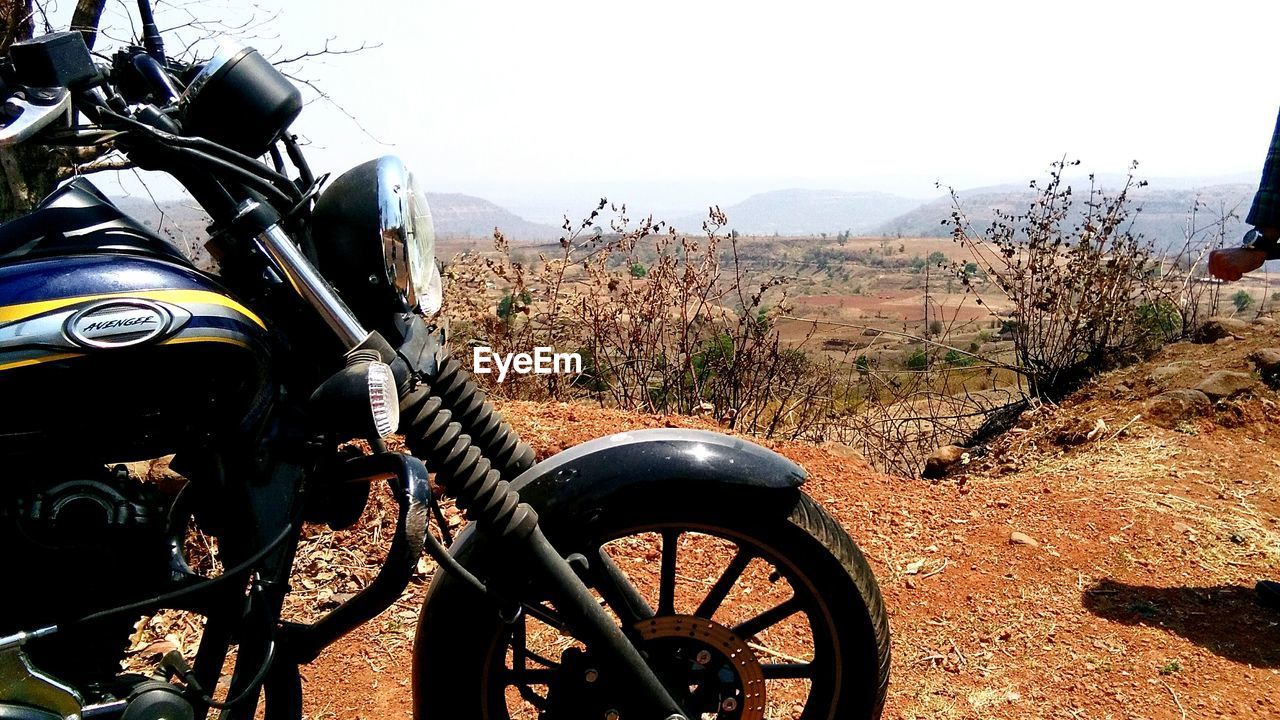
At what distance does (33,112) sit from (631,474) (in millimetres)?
1303

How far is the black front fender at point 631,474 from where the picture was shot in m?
1.86

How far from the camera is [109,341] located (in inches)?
57.0

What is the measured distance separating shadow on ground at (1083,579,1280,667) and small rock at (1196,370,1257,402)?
265cm

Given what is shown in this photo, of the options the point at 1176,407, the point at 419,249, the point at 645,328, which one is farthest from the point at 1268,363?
the point at 419,249

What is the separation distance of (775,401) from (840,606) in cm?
511

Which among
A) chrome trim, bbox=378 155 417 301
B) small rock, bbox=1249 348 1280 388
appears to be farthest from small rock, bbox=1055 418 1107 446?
chrome trim, bbox=378 155 417 301

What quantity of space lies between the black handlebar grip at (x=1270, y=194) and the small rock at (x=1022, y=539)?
1.68 m

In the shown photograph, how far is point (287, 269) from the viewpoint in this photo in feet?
5.34

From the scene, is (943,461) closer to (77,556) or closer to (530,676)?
(530,676)

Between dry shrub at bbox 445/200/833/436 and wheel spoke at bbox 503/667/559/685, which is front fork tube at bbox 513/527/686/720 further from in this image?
dry shrub at bbox 445/200/833/436

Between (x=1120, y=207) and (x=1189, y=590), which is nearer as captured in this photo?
(x=1189, y=590)

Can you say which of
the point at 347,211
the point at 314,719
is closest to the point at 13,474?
the point at 347,211

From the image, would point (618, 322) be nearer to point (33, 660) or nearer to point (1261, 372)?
point (1261, 372)

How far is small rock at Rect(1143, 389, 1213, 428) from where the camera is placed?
5586mm
